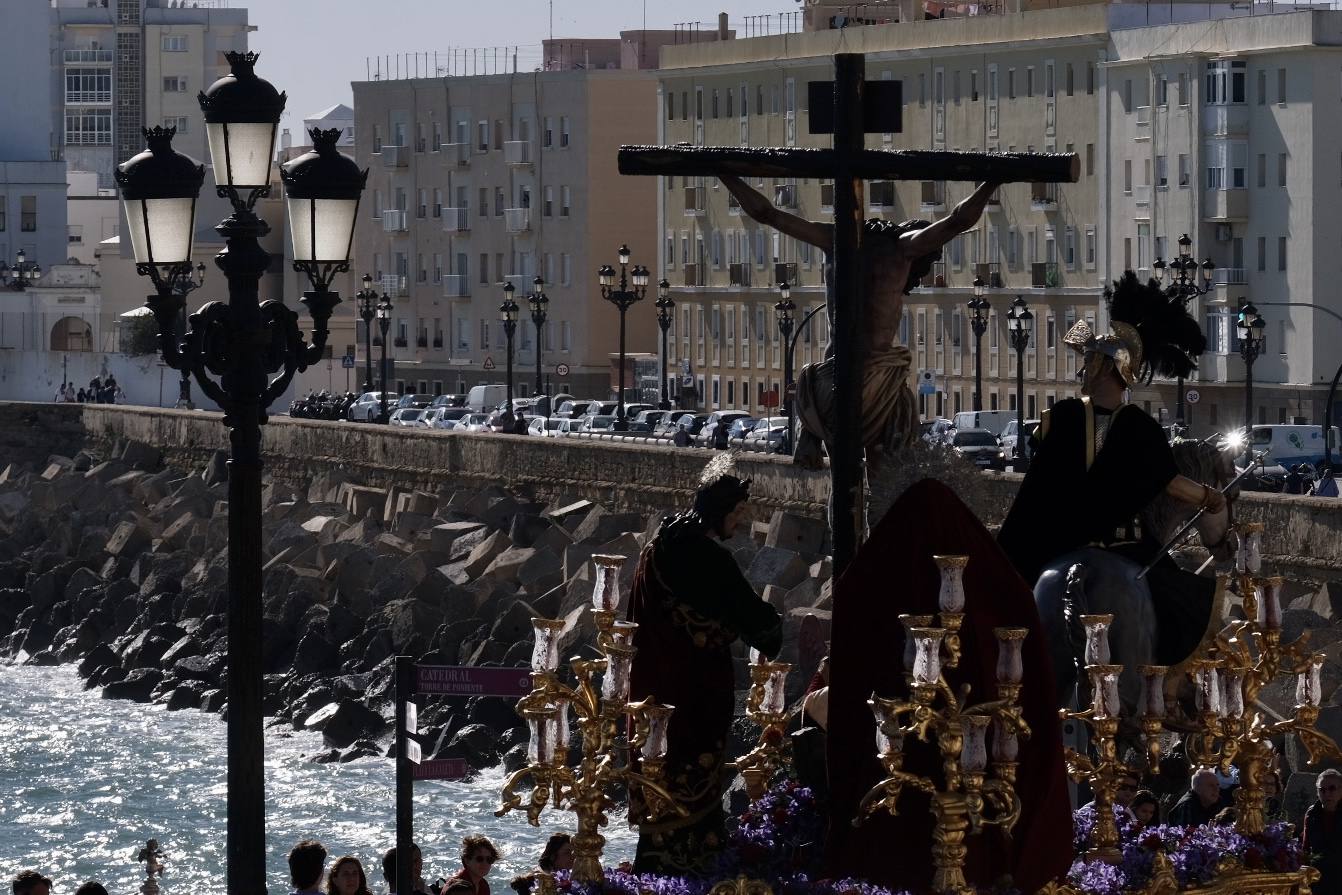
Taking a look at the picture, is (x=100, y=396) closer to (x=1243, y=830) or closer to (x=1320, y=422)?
(x=1320, y=422)

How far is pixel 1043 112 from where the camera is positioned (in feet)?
253

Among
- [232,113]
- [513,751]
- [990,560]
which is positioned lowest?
[513,751]

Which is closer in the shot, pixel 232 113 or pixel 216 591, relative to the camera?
pixel 232 113

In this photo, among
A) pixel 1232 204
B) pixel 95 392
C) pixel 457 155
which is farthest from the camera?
pixel 457 155

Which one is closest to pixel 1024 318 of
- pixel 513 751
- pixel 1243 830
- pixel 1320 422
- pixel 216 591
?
pixel 1320 422

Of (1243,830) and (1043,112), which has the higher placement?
(1043,112)

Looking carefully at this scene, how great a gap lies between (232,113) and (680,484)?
90.7 ft

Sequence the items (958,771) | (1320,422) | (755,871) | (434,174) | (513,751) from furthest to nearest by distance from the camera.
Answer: (434,174), (1320,422), (513,751), (755,871), (958,771)

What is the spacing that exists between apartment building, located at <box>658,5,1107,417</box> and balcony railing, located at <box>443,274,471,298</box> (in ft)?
42.8

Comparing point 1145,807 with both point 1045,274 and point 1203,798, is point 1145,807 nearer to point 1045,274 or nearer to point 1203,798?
point 1203,798

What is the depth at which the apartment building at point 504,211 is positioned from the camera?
9531 cm

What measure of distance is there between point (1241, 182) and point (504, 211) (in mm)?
32511

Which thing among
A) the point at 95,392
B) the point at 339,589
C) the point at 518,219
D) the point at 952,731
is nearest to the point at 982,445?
the point at 339,589

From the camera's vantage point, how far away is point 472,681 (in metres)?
11.6
